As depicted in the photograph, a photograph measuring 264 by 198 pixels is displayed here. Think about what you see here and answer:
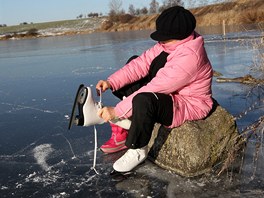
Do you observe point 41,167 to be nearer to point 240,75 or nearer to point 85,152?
point 85,152

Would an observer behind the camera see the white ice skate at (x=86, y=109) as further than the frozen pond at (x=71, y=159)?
Yes

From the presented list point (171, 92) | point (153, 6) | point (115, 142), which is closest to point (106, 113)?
point (171, 92)

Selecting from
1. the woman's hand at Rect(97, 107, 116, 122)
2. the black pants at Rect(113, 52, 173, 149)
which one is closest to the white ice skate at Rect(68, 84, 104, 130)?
the woman's hand at Rect(97, 107, 116, 122)

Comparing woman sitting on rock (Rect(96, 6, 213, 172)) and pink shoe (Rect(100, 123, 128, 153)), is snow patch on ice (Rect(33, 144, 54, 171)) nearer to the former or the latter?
pink shoe (Rect(100, 123, 128, 153))

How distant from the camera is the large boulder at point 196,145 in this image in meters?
2.67

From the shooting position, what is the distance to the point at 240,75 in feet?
18.6

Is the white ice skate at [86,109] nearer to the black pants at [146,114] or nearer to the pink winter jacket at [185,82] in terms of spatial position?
the pink winter jacket at [185,82]

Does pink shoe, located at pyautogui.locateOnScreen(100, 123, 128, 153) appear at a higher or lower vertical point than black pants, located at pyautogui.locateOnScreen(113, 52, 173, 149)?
lower

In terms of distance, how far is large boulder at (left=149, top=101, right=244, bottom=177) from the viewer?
2.67 metres

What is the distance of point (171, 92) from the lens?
102 inches

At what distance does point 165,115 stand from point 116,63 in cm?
587

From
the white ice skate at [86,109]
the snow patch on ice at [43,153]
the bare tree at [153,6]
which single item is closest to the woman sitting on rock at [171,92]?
the white ice skate at [86,109]

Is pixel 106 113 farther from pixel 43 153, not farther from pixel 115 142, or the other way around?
pixel 43 153

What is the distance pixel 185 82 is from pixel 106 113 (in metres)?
0.61
